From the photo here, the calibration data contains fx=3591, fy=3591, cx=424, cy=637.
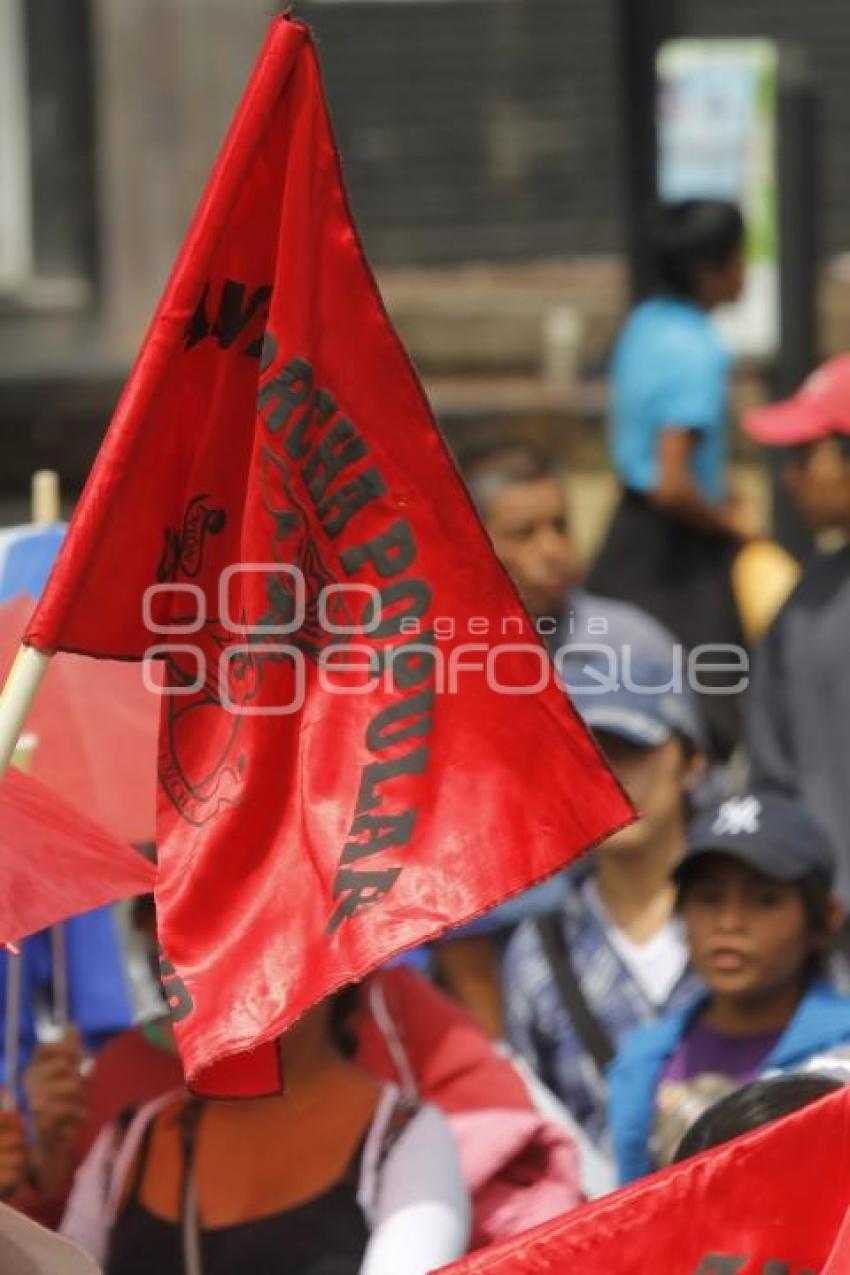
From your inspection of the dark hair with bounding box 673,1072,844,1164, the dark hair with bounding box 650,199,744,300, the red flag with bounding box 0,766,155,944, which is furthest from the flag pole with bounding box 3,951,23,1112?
the dark hair with bounding box 650,199,744,300

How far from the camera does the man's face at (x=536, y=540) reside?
6652 mm

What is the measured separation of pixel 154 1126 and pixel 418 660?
814mm

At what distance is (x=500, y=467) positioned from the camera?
272 inches

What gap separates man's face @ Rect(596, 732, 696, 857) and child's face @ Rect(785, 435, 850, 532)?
1078 millimetres

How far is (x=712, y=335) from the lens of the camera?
27.2 ft

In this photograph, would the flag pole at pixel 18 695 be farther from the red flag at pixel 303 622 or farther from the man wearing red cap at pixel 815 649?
the man wearing red cap at pixel 815 649

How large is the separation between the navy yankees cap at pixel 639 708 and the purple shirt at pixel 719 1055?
82cm

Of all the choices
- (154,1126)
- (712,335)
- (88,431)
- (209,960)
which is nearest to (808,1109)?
(209,960)

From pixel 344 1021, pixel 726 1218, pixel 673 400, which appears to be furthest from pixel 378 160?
pixel 726 1218

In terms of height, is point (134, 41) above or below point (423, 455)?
below

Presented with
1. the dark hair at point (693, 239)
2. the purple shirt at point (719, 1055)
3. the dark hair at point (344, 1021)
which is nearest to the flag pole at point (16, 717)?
the dark hair at point (344, 1021)

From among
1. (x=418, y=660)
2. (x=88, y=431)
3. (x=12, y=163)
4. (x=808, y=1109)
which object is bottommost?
(x=88, y=431)

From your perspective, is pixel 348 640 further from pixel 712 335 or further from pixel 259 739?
pixel 712 335

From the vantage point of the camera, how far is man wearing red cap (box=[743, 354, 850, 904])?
22.3ft
